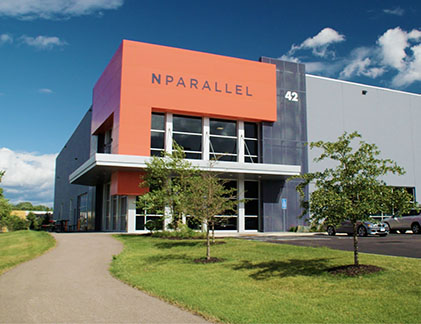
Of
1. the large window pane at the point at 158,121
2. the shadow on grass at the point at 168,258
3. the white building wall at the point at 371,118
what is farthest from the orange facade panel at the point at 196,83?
the shadow on grass at the point at 168,258

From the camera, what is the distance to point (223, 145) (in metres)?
32.8

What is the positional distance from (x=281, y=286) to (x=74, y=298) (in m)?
4.73

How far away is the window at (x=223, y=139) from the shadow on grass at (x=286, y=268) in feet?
65.0

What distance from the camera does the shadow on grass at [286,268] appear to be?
10.7 m

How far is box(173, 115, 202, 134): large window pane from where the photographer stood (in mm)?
31770

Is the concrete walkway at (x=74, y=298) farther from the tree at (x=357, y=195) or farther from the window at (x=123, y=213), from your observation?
the window at (x=123, y=213)

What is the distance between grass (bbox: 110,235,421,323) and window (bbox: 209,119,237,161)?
17869 mm

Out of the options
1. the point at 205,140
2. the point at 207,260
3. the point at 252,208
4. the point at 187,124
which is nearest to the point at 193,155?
the point at 205,140

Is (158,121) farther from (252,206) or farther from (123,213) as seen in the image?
(252,206)

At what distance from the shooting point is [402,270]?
32.2ft

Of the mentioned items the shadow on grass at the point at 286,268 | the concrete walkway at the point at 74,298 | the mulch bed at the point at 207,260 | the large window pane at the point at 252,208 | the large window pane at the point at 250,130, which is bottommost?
the concrete walkway at the point at 74,298

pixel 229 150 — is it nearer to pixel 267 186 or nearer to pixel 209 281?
pixel 267 186

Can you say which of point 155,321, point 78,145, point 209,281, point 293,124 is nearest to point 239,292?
point 209,281

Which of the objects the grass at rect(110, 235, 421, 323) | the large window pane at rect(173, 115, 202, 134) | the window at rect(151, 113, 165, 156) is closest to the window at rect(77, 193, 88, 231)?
the window at rect(151, 113, 165, 156)
